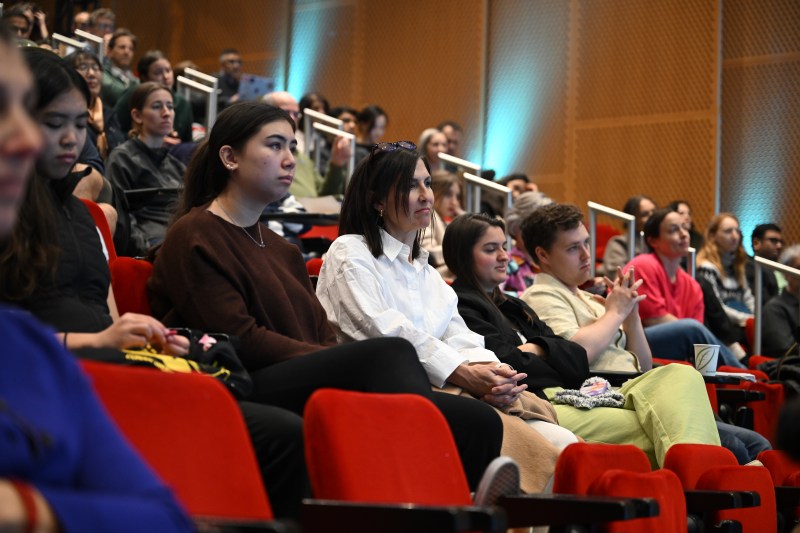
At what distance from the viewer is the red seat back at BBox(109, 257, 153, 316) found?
2.24 m

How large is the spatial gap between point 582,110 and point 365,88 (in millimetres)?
1923

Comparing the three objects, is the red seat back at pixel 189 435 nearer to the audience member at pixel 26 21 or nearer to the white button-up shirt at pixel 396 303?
the white button-up shirt at pixel 396 303

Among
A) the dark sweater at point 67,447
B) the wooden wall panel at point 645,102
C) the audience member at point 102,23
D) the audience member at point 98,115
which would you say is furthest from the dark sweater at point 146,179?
the wooden wall panel at point 645,102

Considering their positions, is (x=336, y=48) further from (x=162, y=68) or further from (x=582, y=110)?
(x=162, y=68)

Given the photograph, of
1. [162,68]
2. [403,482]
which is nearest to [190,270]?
[403,482]

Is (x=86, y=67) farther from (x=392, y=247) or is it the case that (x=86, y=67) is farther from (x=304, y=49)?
(x=304, y=49)

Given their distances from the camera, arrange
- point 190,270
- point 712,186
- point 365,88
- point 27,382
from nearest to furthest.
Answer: point 27,382
point 190,270
point 712,186
point 365,88

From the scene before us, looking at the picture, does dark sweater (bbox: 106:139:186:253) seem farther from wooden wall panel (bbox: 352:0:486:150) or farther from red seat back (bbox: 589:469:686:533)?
wooden wall panel (bbox: 352:0:486:150)

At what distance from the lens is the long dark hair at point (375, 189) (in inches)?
107

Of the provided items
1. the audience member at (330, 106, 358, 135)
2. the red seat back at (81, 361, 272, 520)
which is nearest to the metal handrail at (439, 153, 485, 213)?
the audience member at (330, 106, 358, 135)

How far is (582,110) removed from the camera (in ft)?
24.3

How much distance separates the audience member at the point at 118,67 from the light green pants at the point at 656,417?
380cm

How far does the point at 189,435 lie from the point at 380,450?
13.5 inches

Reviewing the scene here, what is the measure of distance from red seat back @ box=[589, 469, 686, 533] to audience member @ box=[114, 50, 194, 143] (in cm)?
338
